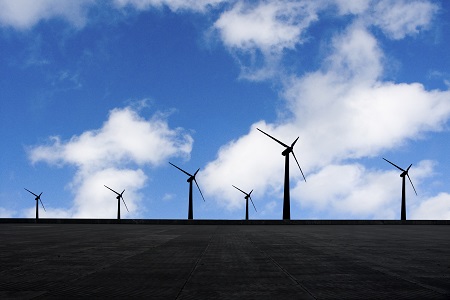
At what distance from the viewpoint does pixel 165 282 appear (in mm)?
9891

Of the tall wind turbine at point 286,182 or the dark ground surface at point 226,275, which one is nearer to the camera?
the dark ground surface at point 226,275

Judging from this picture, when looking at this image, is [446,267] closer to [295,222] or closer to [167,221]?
[295,222]

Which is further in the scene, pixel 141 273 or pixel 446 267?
pixel 446 267

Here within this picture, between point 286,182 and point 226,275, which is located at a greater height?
point 286,182

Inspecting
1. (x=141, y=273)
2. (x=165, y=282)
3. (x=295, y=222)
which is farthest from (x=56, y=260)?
(x=295, y=222)

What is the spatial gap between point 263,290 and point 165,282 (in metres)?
2.28

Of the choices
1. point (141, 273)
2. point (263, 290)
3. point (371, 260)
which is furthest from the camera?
point (371, 260)

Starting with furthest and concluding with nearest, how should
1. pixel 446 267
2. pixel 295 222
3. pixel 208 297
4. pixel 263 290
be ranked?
pixel 295 222 → pixel 446 267 → pixel 263 290 → pixel 208 297

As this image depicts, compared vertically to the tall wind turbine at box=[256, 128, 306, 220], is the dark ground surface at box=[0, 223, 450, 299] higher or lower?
lower

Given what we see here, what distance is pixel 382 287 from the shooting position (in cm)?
923

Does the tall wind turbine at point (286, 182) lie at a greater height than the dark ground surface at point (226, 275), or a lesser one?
greater

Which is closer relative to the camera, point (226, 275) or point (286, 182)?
point (226, 275)

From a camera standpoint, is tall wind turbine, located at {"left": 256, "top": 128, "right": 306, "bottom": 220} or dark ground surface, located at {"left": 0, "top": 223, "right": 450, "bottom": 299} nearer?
dark ground surface, located at {"left": 0, "top": 223, "right": 450, "bottom": 299}

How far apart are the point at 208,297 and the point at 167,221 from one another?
5856 cm
